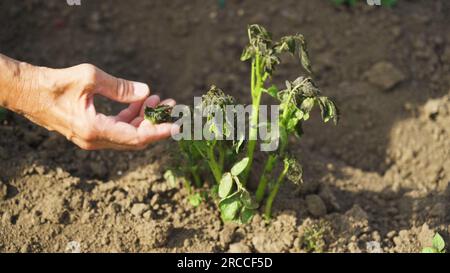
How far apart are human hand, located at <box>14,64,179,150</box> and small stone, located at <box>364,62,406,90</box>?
1.26m

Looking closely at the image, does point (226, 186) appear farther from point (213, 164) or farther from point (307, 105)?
point (307, 105)

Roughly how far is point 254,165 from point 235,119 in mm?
516

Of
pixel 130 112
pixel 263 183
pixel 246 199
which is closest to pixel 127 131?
pixel 130 112

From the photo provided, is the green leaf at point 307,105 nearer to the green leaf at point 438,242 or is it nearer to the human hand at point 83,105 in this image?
the human hand at point 83,105

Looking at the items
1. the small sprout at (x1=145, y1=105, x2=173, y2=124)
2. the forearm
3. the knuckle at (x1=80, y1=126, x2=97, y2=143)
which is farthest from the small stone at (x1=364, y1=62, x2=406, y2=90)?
the forearm

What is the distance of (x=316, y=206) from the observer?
246cm

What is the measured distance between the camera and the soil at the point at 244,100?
2.36 m

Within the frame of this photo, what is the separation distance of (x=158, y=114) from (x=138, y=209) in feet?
1.60

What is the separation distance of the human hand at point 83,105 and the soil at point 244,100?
15.0 inches

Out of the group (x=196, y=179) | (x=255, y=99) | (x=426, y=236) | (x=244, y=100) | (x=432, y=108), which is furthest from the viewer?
(x=244, y=100)

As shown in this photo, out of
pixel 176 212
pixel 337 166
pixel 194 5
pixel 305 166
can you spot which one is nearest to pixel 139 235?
pixel 176 212

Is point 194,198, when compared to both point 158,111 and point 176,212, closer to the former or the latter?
point 176,212

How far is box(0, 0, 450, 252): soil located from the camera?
2363 mm

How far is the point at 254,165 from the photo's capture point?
2.57m
